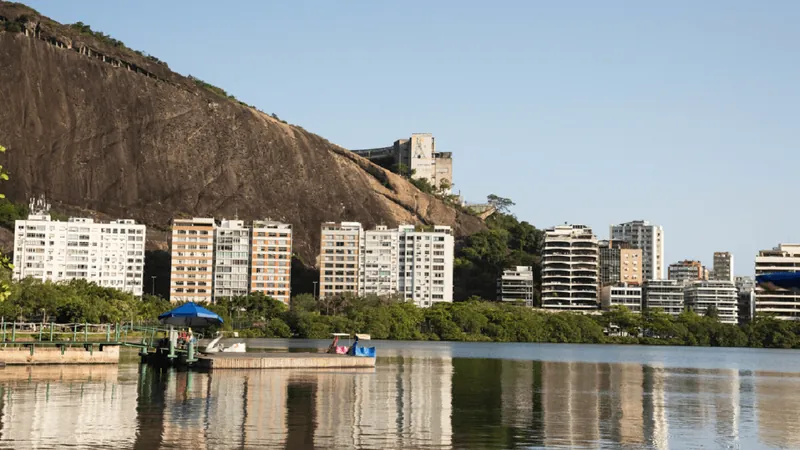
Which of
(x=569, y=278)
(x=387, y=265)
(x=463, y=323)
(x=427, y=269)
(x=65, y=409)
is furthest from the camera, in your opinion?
(x=569, y=278)

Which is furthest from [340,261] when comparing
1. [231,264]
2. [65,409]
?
[65,409]

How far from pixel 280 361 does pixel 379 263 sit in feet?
411

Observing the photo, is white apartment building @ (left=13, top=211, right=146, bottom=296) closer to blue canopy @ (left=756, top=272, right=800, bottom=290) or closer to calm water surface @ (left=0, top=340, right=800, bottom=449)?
calm water surface @ (left=0, top=340, right=800, bottom=449)

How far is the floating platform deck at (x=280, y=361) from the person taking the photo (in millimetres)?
60188

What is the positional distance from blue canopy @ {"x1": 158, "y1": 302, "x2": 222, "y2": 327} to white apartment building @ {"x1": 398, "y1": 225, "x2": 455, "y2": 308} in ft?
390

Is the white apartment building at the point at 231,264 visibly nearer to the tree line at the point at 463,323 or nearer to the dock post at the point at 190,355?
the tree line at the point at 463,323

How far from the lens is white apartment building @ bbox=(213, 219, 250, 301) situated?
175375 mm

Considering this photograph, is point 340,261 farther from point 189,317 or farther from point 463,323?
point 189,317

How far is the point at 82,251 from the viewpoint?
171 metres

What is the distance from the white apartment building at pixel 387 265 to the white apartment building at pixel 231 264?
584 inches

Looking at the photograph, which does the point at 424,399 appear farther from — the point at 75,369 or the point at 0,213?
the point at 0,213

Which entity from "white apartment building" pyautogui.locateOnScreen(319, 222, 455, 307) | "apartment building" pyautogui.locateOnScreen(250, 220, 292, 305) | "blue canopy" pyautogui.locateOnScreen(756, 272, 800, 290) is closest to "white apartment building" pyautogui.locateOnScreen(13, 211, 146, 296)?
"apartment building" pyautogui.locateOnScreen(250, 220, 292, 305)

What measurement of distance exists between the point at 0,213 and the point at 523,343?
3520 inches

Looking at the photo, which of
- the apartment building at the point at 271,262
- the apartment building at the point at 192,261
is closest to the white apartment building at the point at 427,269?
the apartment building at the point at 271,262
